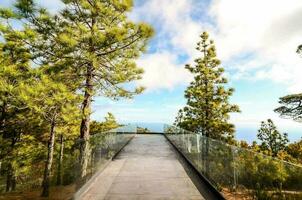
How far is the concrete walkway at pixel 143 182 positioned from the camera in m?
A: 7.50

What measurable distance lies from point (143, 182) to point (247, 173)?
3871 mm

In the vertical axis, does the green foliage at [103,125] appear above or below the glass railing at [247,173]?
above

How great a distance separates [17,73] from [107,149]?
6404mm

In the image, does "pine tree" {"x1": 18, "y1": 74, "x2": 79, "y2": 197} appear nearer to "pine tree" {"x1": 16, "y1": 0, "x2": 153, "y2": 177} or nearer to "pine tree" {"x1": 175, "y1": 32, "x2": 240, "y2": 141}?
"pine tree" {"x1": 16, "y1": 0, "x2": 153, "y2": 177}

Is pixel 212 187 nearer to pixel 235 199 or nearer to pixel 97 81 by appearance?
pixel 235 199

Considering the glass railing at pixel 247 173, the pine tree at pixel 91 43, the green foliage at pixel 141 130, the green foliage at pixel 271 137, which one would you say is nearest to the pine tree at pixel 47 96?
the pine tree at pixel 91 43

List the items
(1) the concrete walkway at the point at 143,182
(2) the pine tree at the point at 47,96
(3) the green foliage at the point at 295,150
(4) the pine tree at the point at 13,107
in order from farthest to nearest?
(3) the green foliage at the point at 295,150 → (4) the pine tree at the point at 13,107 → (2) the pine tree at the point at 47,96 → (1) the concrete walkway at the point at 143,182

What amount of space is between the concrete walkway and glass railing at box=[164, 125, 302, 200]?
813mm

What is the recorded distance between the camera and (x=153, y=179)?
9461mm

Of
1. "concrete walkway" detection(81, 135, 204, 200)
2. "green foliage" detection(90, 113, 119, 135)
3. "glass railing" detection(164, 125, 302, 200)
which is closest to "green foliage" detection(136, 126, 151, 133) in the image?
"green foliage" detection(90, 113, 119, 135)

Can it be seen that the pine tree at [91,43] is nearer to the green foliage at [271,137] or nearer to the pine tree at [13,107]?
the pine tree at [13,107]

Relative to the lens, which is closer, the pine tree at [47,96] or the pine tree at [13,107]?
the pine tree at [47,96]

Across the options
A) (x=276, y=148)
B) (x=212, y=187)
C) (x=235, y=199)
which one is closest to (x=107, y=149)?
(x=212, y=187)

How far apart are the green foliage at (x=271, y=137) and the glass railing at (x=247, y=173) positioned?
1580 centimetres
